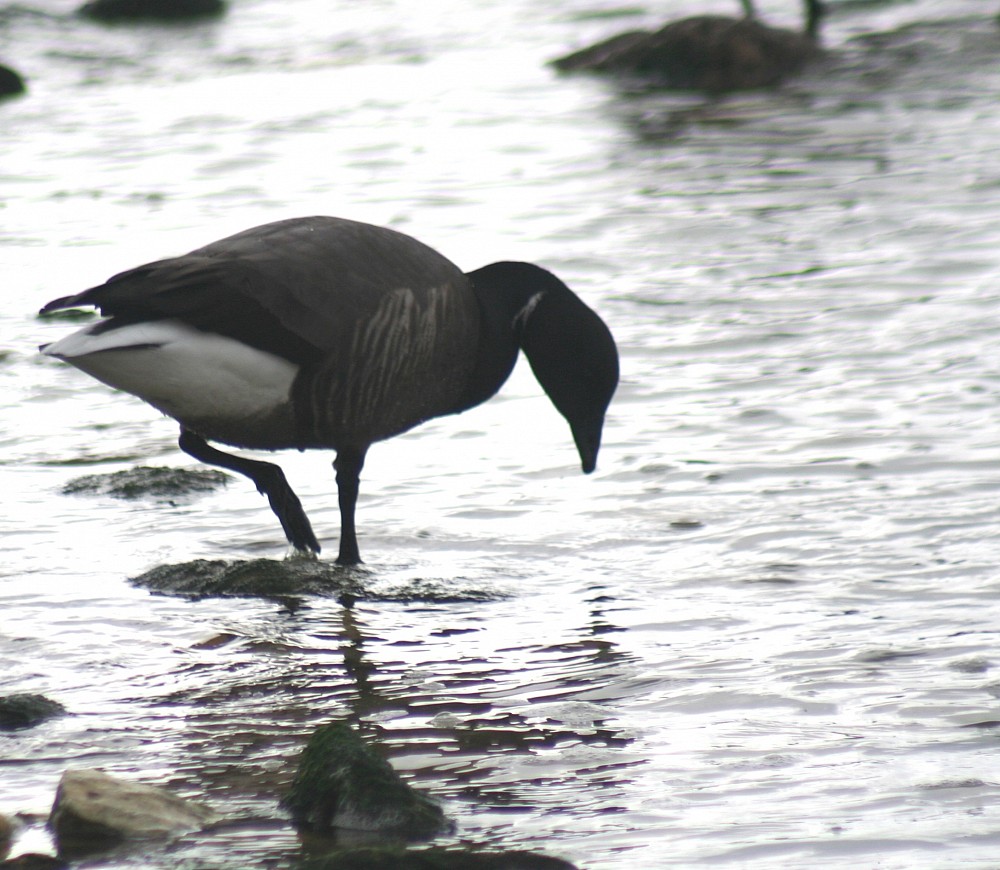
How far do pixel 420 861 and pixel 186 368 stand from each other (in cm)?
247

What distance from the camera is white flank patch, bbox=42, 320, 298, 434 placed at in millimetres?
5117

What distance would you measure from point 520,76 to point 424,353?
1353cm

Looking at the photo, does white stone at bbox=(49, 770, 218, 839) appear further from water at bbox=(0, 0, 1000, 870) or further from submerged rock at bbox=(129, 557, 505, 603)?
submerged rock at bbox=(129, 557, 505, 603)

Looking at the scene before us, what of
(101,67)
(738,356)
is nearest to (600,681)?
(738,356)

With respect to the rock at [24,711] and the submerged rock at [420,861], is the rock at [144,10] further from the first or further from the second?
the submerged rock at [420,861]

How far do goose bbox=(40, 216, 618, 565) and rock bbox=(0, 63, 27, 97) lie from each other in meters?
13.9

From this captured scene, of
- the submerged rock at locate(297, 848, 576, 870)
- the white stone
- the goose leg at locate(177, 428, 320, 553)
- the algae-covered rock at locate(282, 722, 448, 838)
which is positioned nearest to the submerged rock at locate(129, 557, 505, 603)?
the goose leg at locate(177, 428, 320, 553)

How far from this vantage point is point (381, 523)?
621 cm

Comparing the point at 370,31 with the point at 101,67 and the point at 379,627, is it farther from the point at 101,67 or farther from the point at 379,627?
the point at 379,627

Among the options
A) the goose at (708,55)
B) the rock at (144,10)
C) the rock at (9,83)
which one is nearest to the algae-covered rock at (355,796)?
the goose at (708,55)

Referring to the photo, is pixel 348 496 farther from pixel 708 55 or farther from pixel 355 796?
pixel 708 55

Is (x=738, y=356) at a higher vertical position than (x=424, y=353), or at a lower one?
lower

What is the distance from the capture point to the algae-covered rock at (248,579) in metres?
5.43

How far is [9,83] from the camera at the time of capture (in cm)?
1866
